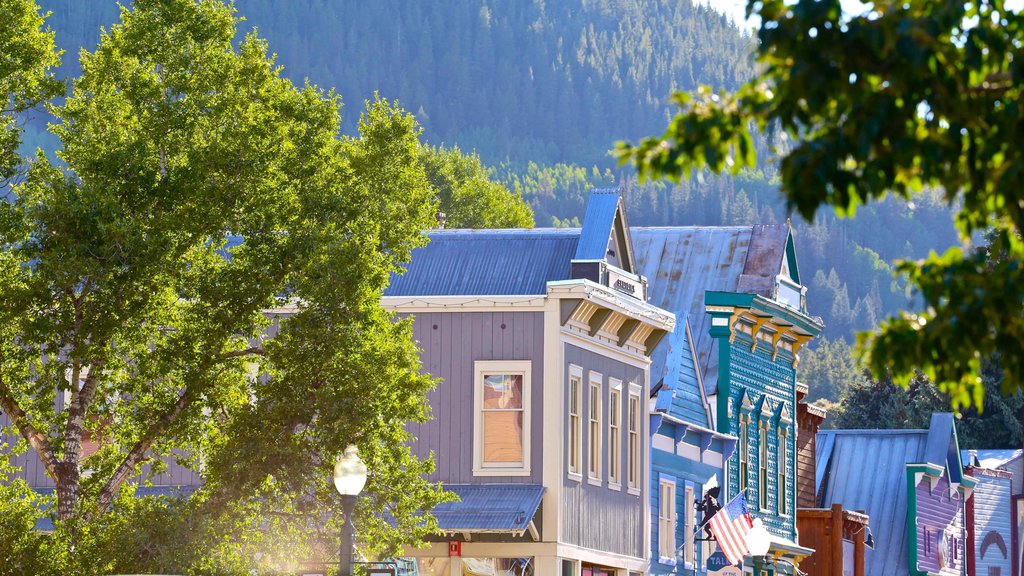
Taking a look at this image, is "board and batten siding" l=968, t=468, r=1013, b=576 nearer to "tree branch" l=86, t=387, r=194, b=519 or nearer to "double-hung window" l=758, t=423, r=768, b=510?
"double-hung window" l=758, t=423, r=768, b=510

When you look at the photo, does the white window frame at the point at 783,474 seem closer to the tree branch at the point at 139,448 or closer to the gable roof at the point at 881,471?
the gable roof at the point at 881,471

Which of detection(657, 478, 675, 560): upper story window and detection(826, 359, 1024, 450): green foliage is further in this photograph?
detection(826, 359, 1024, 450): green foliage

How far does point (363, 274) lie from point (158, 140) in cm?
361

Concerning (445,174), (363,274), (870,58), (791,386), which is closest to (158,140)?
(363,274)

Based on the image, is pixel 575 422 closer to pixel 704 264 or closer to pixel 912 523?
pixel 704 264

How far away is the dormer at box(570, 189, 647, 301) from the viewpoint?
3625cm

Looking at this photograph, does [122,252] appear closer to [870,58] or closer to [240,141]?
[240,141]

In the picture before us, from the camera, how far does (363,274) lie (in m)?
26.3

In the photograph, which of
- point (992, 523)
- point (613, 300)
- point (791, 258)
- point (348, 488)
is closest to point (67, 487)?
point (348, 488)

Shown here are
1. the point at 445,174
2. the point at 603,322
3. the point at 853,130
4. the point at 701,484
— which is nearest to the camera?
the point at 853,130

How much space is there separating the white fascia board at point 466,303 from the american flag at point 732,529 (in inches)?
257

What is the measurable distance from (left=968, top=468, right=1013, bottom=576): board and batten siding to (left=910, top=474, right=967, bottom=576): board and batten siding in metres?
1.85

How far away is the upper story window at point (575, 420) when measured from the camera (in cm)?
3609

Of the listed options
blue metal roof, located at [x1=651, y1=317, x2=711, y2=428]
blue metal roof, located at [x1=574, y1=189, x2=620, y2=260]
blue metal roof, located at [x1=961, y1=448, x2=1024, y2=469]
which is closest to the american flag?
blue metal roof, located at [x1=651, y1=317, x2=711, y2=428]
